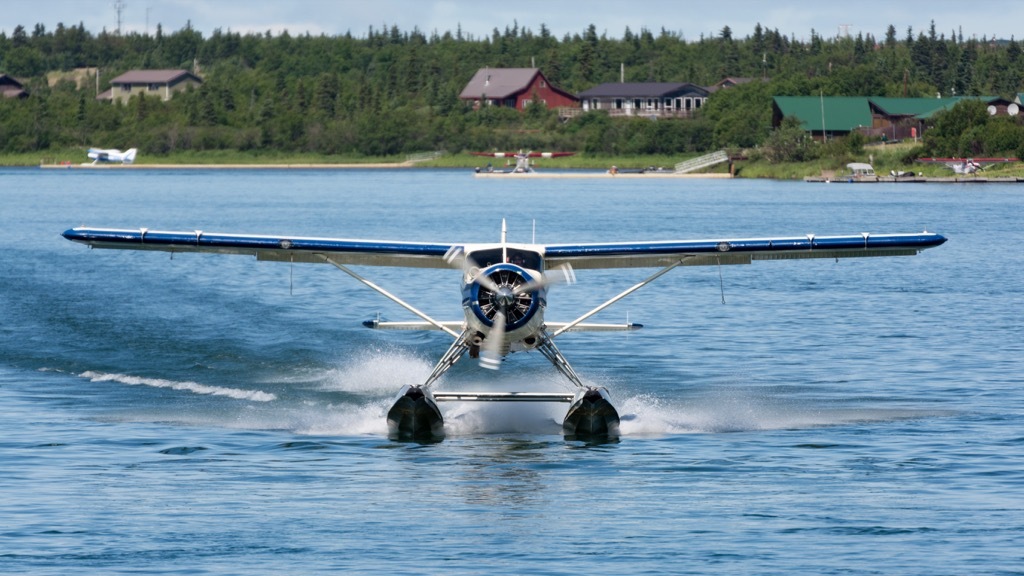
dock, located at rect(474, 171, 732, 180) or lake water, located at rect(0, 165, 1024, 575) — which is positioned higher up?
dock, located at rect(474, 171, 732, 180)

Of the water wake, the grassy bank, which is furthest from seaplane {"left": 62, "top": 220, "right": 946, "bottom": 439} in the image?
the grassy bank

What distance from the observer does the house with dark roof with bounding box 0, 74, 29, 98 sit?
160 meters

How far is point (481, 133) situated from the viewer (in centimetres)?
13425

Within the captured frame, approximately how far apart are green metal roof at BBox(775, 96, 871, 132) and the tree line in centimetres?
652

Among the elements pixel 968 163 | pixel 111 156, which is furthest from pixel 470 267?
pixel 111 156

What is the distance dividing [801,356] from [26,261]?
988 inches

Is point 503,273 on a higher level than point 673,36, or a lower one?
lower

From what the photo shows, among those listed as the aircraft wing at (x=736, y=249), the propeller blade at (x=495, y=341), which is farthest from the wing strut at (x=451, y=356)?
the aircraft wing at (x=736, y=249)

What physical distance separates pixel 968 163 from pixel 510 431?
81.7 m

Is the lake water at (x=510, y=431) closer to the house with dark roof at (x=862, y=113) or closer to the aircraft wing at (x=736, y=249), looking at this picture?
the aircraft wing at (x=736, y=249)

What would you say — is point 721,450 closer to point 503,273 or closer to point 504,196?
A: point 503,273

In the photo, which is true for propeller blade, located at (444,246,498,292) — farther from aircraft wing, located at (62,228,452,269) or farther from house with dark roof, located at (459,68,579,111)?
house with dark roof, located at (459,68,579,111)

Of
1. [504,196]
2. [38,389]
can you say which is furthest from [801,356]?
[504,196]

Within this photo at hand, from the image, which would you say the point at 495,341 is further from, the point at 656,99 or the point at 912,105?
the point at 656,99
